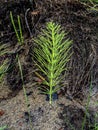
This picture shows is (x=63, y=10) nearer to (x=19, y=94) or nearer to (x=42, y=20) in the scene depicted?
(x=42, y=20)

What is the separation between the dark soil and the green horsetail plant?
5 centimetres

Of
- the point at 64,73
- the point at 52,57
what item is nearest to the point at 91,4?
the point at 64,73

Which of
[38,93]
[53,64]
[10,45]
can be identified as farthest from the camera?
[10,45]

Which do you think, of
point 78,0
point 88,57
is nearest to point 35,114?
point 88,57

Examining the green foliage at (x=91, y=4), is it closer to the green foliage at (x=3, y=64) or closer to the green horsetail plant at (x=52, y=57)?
the green horsetail plant at (x=52, y=57)

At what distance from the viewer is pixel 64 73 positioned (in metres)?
2.21

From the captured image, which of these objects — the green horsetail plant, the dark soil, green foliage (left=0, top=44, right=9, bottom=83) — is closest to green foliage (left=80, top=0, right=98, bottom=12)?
the dark soil

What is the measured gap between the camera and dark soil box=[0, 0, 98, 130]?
2098mm

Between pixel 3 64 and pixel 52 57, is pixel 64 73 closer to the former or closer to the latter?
pixel 52 57

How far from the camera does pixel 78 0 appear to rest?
96.6 inches

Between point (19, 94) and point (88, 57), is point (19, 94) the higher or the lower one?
the lower one

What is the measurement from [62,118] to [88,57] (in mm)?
412

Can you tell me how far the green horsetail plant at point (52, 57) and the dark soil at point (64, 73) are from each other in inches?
1.9

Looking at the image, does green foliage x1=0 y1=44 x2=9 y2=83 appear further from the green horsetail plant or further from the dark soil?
the green horsetail plant
